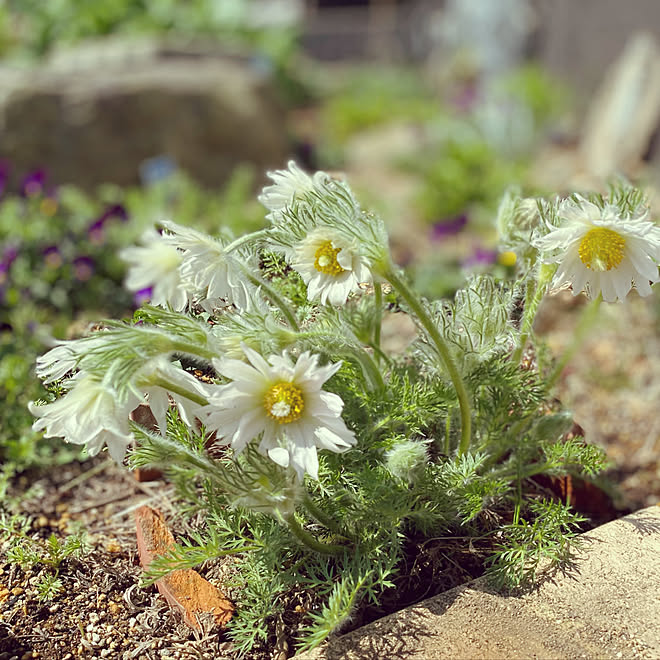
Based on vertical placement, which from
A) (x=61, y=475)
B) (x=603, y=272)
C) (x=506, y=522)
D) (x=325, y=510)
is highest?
(x=603, y=272)

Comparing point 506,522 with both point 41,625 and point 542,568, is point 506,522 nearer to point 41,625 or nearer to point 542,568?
point 542,568

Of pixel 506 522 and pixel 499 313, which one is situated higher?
pixel 499 313

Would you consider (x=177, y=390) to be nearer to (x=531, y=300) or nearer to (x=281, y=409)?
(x=281, y=409)

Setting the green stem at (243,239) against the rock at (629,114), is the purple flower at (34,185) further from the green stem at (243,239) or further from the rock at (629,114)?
the rock at (629,114)

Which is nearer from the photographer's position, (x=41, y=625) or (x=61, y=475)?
(x=41, y=625)

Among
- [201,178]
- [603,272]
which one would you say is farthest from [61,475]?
[201,178]

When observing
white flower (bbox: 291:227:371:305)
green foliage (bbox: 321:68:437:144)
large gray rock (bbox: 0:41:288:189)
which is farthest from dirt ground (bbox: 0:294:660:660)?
green foliage (bbox: 321:68:437:144)
